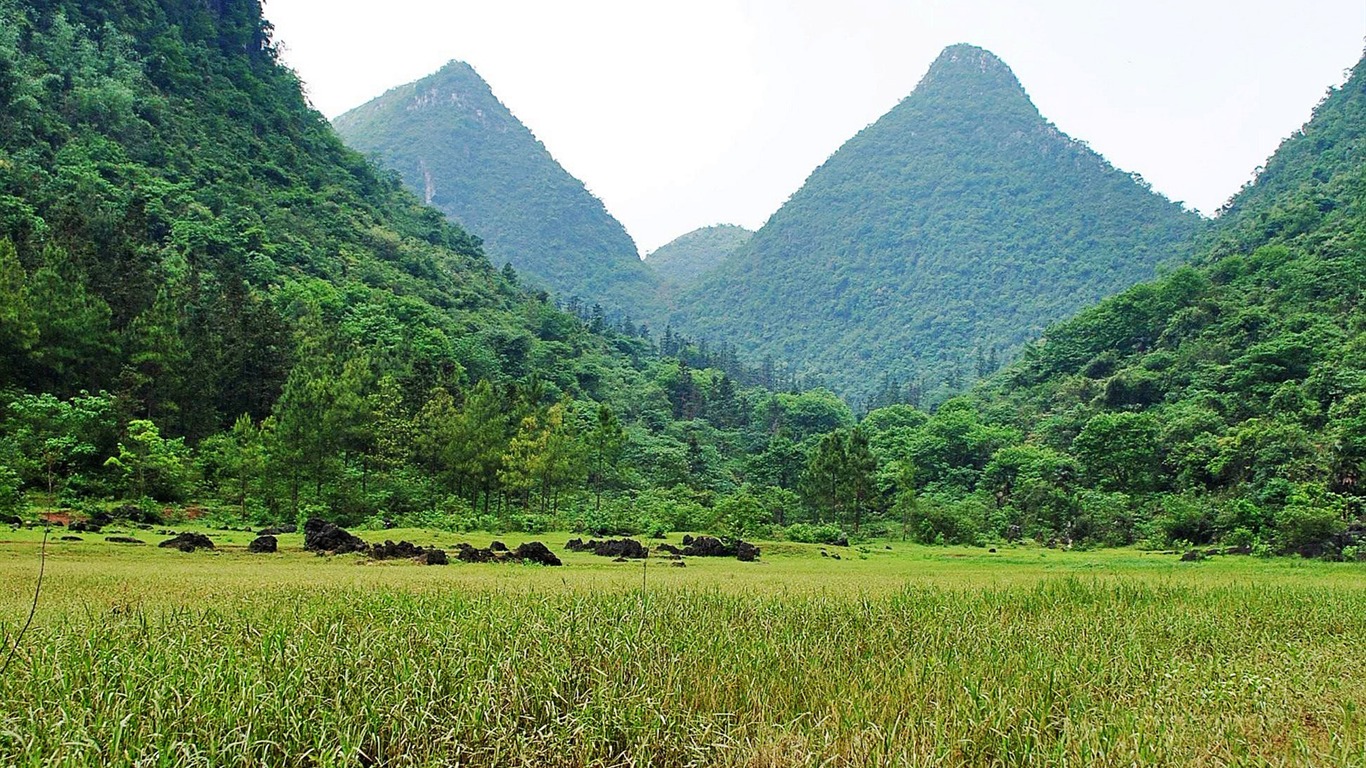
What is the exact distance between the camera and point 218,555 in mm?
17484

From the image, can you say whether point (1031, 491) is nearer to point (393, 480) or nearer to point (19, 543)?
point (393, 480)

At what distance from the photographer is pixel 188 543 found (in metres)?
18.5

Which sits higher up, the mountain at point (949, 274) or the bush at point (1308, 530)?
the mountain at point (949, 274)

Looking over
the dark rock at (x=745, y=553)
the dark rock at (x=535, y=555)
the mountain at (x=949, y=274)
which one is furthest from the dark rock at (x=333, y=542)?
the mountain at (x=949, y=274)

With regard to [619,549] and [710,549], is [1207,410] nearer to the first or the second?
[710,549]

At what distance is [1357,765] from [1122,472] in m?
47.1

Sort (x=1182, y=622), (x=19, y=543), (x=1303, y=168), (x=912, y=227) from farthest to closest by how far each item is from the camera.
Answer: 1. (x=912, y=227)
2. (x=1303, y=168)
3. (x=19, y=543)
4. (x=1182, y=622)

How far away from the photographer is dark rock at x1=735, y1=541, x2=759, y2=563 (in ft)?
78.2

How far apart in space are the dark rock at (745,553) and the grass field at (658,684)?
15.7 m

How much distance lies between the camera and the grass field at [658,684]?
13.3 feet

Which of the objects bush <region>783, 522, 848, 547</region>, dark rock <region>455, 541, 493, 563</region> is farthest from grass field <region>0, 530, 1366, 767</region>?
bush <region>783, 522, 848, 547</region>

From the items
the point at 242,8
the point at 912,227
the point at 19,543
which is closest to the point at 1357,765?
the point at 19,543

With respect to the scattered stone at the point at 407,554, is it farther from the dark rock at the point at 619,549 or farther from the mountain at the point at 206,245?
the mountain at the point at 206,245

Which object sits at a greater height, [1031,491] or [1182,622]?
[1031,491]
